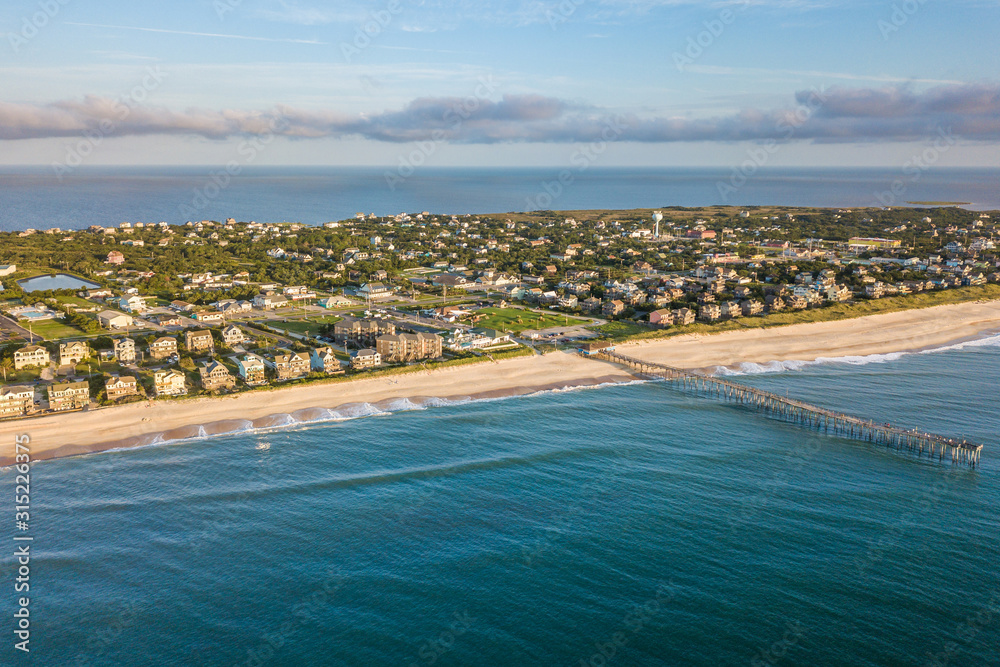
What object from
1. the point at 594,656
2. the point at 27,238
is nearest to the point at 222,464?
the point at 594,656

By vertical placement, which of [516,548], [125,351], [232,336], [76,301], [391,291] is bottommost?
[516,548]

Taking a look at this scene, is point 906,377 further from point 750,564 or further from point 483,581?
point 483,581

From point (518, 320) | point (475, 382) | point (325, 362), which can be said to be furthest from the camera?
point (518, 320)

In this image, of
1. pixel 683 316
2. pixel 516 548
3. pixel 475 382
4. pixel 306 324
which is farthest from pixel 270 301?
pixel 516 548

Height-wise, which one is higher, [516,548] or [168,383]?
[168,383]

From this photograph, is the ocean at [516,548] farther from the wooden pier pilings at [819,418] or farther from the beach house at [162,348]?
the beach house at [162,348]

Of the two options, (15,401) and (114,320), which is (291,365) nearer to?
(15,401)
